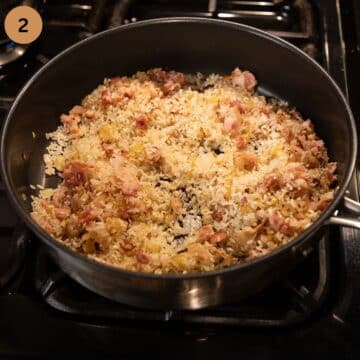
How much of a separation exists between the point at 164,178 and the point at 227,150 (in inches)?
6.2

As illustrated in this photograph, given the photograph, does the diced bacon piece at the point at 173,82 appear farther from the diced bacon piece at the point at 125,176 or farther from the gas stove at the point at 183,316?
the gas stove at the point at 183,316

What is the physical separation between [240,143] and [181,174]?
156 millimetres

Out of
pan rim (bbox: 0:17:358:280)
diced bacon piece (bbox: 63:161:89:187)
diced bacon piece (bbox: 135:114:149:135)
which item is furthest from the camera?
diced bacon piece (bbox: 135:114:149:135)

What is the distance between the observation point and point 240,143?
1188 mm

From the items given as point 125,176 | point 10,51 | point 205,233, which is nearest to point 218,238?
point 205,233

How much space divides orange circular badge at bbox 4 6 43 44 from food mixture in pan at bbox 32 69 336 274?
222 mm

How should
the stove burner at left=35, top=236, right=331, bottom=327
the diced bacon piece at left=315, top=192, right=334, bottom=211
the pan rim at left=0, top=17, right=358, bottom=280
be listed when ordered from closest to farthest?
the pan rim at left=0, top=17, right=358, bottom=280 < the stove burner at left=35, top=236, right=331, bottom=327 < the diced bacon piece at left=315, top=192, right=334, bottom=211

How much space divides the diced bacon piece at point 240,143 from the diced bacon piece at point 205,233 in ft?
0.75

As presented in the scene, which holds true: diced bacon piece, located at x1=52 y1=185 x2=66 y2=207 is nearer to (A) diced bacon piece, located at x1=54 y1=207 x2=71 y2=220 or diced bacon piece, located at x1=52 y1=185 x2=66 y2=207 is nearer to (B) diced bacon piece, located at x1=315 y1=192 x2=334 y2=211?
(A) diced bacon piece, located at x1=54 y1=207 x2=71 y2=220

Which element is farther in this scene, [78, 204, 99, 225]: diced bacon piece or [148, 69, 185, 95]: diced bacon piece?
[148, 69, 185, 95]: diced bacon piece

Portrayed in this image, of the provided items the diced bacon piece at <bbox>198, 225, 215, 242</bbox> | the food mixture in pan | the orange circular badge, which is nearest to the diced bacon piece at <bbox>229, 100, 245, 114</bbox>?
the food mixture in pan

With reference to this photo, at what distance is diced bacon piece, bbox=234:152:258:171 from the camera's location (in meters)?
1.14

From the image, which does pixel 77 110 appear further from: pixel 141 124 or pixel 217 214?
pixel 217 214

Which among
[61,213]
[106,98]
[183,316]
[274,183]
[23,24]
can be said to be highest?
[23,24]
